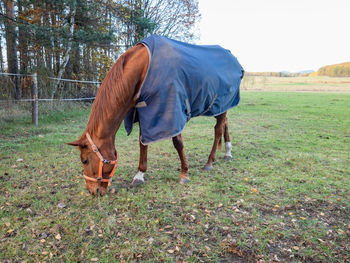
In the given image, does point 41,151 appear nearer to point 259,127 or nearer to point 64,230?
point 64,230

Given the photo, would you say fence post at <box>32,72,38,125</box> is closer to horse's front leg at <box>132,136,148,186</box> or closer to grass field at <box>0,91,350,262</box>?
grass field at <box>0,91,350,262</box>

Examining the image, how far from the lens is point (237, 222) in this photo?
2578 mm

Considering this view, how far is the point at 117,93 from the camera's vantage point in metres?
2.76

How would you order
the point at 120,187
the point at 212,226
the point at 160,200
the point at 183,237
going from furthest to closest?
the point at 120,187 → the point at 160,200 → the point at 212,226 → the point at 183,237

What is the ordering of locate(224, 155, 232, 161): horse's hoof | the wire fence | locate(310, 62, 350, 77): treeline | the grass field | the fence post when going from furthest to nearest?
locate(310, 62, 350, 77): treeline < the fence post < the wire fence < locate(224, 155, 232, 161): horse's hoof < the grass field

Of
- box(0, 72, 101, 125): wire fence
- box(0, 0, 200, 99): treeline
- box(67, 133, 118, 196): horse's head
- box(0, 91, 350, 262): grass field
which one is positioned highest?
box(0, 0, 200, 99): treeline

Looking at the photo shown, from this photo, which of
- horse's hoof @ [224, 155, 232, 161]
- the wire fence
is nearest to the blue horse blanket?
horse's hoof @ [224, 155, 232, 161]

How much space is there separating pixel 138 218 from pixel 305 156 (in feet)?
12.3

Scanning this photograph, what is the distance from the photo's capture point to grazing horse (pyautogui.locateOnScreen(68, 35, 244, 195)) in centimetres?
274

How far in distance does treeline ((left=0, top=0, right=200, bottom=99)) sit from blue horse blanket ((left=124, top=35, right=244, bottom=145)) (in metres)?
5.87

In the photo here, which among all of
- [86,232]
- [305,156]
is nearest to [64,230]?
[86,232]

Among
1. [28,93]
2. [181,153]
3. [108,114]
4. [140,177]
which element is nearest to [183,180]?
[181,153]

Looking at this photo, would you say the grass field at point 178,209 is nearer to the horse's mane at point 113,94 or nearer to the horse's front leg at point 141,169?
the horse's front leg at point 141,169

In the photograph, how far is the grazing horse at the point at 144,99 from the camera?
2742 millimetres
